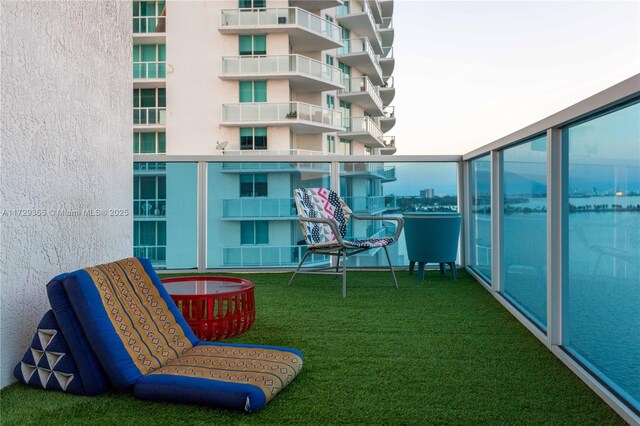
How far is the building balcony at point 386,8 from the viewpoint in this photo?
3647cm

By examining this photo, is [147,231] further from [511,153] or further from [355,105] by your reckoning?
[355,105]

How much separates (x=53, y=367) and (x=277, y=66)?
24511 mm

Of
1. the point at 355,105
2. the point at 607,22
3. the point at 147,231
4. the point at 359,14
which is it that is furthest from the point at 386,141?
the point at 147,231

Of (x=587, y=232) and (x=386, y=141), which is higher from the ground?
(x=386, y=141)

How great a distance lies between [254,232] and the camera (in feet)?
18.6

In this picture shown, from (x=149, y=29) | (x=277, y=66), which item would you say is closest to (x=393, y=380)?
(x=277, y=66)

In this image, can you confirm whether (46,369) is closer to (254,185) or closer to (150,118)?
(254,185)

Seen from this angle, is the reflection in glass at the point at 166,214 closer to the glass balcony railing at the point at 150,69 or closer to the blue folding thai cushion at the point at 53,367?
the blue folding thai cushion at the point at 53,367

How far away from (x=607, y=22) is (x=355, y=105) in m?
24.2

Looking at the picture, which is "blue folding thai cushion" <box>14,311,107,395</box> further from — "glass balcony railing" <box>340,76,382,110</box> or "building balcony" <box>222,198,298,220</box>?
"glass balcony railing" <box>340,76,382,110</box>

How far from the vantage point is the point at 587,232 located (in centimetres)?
241

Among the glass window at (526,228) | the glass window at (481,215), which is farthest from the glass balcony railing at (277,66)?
the glass window at (526,228)

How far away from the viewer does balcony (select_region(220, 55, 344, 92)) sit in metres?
25.6

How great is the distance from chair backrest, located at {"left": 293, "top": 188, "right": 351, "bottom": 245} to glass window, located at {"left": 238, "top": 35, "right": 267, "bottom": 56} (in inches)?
877
